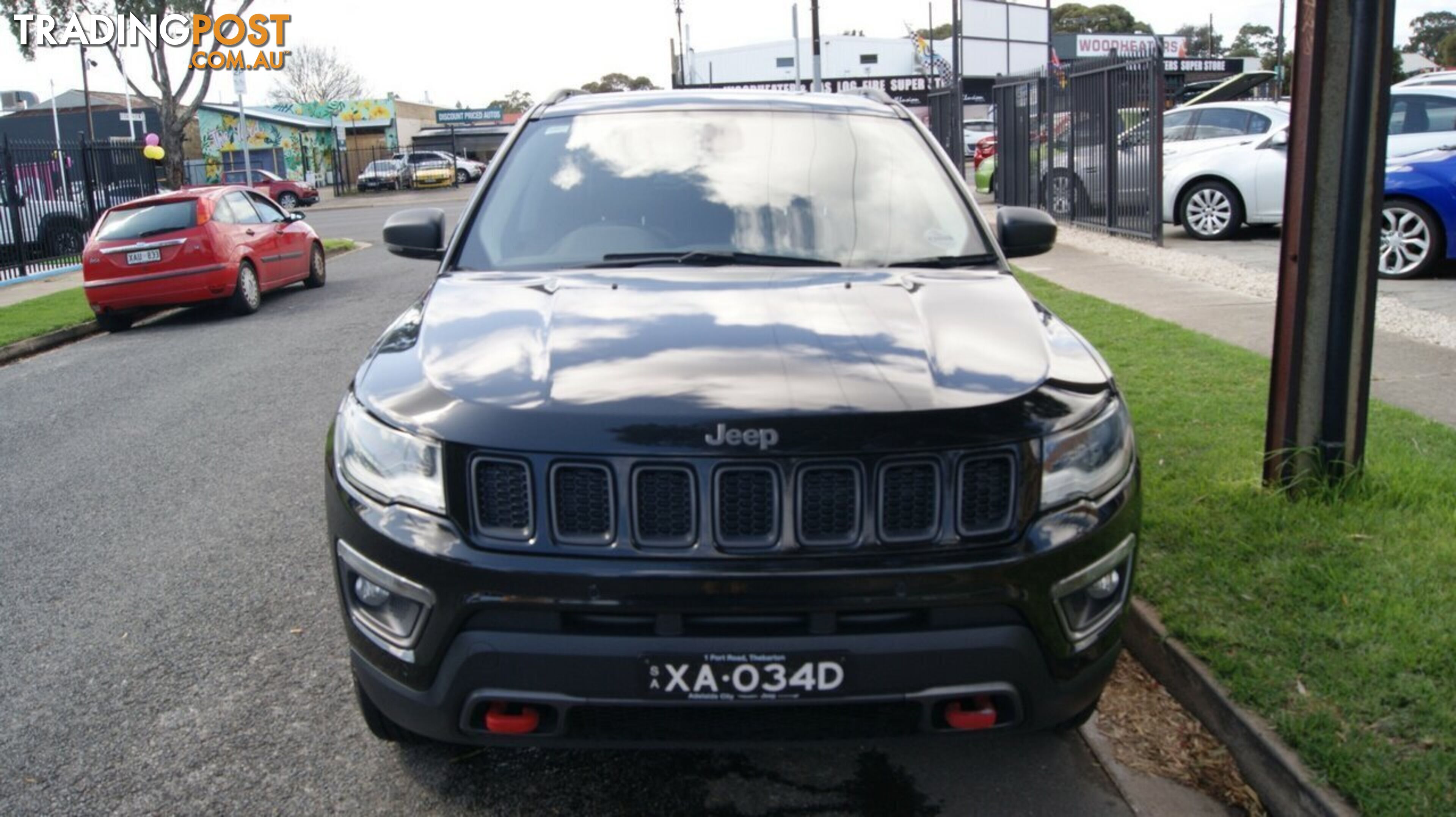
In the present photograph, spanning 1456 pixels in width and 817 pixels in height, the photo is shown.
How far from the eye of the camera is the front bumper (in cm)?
244

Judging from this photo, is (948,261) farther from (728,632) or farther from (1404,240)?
(1404,240)

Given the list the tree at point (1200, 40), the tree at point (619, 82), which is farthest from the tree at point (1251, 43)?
the tree at point (619, 82)

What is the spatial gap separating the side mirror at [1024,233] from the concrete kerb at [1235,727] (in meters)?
1.22

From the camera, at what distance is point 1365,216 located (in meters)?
4.29

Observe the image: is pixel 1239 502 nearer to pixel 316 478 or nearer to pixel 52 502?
pixel 316 478

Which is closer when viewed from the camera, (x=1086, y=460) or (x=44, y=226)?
(x=1086, y=460)

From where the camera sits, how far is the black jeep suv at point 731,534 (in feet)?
8.05

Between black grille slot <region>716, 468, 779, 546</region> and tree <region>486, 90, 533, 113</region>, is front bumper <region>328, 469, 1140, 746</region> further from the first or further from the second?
tree <region>486, 90, 533, 113</region>

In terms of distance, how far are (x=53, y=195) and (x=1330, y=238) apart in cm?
2216

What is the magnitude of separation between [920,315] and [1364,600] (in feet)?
5.63

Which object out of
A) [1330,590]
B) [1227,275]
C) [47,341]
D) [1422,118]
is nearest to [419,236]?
[1330,590]

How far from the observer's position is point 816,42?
34.4m

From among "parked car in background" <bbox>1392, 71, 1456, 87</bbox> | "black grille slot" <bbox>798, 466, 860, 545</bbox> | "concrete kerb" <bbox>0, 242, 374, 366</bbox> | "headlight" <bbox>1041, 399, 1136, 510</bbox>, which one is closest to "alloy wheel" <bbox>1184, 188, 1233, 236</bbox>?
"parked car in background" <bbox>1392, 71, 1456, 87</bbox>

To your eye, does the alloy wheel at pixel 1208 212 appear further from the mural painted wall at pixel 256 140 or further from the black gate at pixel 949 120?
the mural painted wall at pixel 256 140
